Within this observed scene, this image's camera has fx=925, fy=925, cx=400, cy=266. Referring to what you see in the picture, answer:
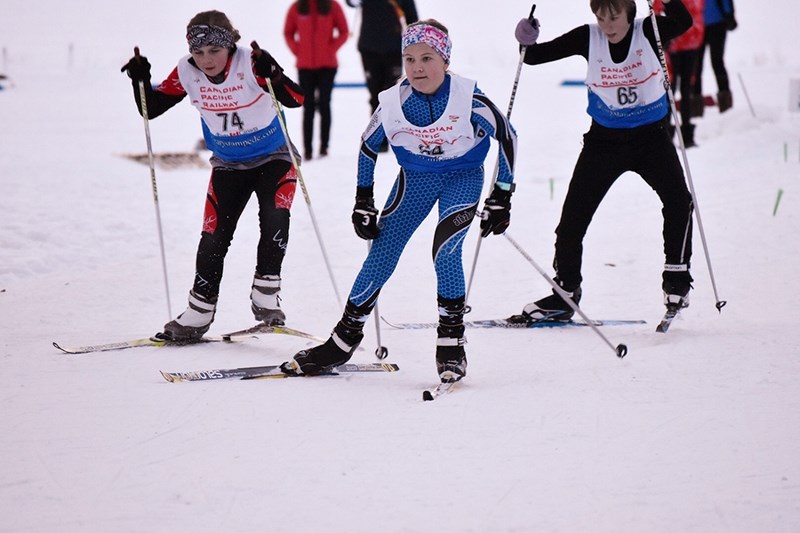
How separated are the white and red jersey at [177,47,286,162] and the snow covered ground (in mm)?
1016

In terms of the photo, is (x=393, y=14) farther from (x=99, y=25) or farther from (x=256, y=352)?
(x=99, y=25)

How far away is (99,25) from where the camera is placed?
78.9ft

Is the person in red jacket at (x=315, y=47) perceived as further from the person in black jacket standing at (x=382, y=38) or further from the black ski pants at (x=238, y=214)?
the black ski pants at (x=238, y=214)

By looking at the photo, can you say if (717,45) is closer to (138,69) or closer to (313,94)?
(313,94)


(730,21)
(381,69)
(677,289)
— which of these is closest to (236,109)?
(677,289)

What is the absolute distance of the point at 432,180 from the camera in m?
4.08

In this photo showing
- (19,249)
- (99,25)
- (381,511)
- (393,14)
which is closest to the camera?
(381,511)

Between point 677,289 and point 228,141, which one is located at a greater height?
point 228,141

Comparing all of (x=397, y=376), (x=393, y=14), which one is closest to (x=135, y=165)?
(x=393, y=14)

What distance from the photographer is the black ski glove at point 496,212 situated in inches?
156

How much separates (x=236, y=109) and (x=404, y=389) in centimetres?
169

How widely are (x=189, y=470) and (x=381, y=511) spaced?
0.69 metres

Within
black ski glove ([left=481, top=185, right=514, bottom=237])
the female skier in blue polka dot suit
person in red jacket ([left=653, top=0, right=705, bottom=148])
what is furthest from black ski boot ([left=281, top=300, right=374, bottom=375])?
person in red jacket ([left=653, top=0, right=705, bottom=148])

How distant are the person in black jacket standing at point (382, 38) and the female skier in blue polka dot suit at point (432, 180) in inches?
218
